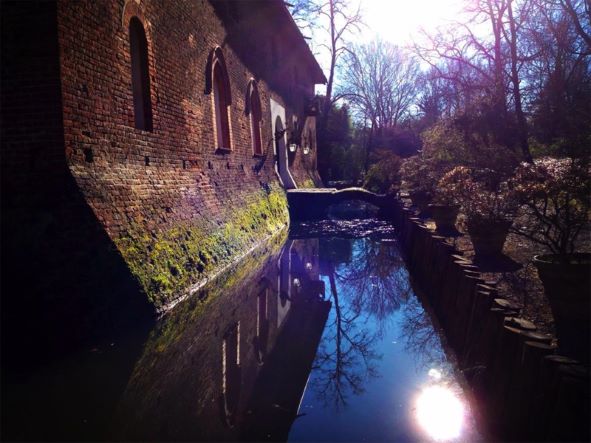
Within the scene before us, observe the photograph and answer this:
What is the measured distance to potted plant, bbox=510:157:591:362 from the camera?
172 inches

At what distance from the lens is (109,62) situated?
596 centimetres

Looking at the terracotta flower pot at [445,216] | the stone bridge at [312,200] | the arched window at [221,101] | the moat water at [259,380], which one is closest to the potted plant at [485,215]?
the moat water at [259,380]

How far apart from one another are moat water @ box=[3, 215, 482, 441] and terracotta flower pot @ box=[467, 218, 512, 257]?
2.20m

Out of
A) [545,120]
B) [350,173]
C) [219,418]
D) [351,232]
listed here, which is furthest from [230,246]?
[350,173]

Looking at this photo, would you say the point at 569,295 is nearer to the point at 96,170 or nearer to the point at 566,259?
the point at 566,259

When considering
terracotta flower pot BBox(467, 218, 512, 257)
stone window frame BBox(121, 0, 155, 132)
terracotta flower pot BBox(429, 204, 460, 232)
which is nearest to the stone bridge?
terracotta flower pot BBox(429, 204, 460, 232)

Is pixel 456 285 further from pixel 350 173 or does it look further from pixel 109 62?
pixel 350 173

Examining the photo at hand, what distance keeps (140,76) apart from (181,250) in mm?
2851

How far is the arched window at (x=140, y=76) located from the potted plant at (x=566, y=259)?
5.44 m

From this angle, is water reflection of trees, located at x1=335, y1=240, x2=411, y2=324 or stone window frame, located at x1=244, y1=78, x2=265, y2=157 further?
stone window frame, located at x1=244, y1=78, x2=265, y2=157

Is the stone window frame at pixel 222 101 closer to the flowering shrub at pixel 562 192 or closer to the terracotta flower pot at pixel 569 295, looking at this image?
the flowering shrub at pixel 562 192

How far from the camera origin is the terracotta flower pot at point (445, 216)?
437 inches

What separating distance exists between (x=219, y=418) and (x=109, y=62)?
15.6 feet

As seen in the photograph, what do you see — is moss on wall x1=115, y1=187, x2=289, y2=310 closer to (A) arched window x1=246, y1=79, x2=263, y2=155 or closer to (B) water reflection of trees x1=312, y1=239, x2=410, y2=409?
(B) water reflection of trees x1=312, y1=239, x2=410, y2=409
